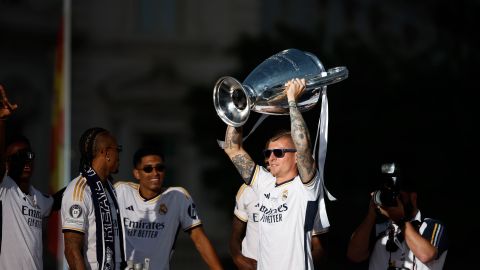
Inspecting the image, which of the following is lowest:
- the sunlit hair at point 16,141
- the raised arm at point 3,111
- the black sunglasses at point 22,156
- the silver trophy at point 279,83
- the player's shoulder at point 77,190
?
the player's shoulder at point 77,190

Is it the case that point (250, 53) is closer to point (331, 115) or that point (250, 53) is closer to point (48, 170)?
point (331, 115)

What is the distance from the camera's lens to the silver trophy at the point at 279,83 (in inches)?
297

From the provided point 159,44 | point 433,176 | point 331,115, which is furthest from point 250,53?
point 159,44

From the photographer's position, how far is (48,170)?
29.4 meters

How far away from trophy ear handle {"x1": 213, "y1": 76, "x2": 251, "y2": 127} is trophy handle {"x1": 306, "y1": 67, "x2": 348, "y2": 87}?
0.49 m

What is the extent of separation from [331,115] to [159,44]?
10.7 metres

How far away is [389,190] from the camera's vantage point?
7.34 m

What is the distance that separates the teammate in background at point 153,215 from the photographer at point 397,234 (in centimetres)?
161

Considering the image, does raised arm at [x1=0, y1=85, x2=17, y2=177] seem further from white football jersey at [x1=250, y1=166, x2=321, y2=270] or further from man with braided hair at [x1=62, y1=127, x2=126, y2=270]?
white football jersey at [x1=250, y1=166, x2=321, y2=270]

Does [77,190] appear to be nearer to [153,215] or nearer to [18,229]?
[18,229]

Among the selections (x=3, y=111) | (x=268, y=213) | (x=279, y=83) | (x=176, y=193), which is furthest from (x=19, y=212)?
(x=279, y=83)

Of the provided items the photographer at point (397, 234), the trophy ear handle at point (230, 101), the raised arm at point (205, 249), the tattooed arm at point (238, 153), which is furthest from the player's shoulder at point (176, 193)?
the photographer at point (397, 234)

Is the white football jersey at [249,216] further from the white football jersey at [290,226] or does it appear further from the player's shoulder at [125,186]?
the white football jersey at [290,226]

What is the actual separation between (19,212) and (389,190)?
2663 mm
